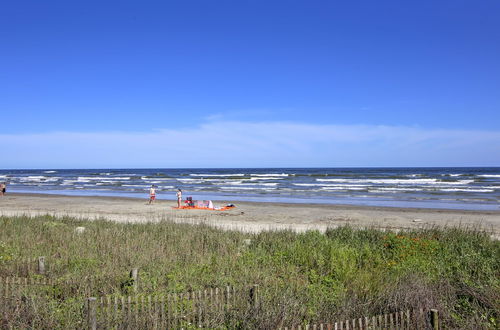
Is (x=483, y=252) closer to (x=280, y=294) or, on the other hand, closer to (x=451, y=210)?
(x=280, y=294)

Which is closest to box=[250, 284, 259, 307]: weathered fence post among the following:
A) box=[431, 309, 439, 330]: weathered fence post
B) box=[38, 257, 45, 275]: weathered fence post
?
box=[431, 309, 439, 330]: weathered fence post

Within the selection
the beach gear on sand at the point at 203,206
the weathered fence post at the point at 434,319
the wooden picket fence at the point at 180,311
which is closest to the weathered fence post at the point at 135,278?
the wooden picket fence at the point at 180,311

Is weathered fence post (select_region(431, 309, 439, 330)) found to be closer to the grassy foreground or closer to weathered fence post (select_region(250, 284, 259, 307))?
the grassy foreground

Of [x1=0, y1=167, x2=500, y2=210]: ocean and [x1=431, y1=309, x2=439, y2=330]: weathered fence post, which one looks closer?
[x1=431, y1=309, x2=439, y2=330]: weathered fence post

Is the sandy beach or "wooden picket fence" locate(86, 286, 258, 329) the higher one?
"wooden picket fence" locate(86, 286, 258, 329)

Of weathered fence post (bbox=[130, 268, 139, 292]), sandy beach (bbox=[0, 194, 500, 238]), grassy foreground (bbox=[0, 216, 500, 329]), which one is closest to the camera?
grassy foreground (bbox=[0, 216, 500, 329])

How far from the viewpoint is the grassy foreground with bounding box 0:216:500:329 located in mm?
7215

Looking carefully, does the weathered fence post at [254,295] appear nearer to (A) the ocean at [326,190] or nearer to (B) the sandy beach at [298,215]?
(B) the sandy beach at [298,215]

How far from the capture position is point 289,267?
9.82 m

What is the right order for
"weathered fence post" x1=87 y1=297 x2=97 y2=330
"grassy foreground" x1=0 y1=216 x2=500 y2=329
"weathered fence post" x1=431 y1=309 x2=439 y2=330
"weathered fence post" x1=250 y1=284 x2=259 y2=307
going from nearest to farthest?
1. "weathered fence post" x1=87 y1=297 x2=97 y2=330
2. "weathered fence post" x1=431 y1=309 x2=439 y2=330
3. "weathered fence post" x1=250 y1=284 x2=259 y2=307
4. "grassy foreground" x1=0 y1=216 x2=500 y2=329

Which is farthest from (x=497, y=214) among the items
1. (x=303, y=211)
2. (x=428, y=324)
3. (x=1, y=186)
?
(x=1, y=186)

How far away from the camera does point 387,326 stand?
6.38m

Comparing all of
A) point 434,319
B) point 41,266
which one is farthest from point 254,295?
point 41,266

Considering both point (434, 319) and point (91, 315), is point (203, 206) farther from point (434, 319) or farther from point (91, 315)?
point (434, 319)
